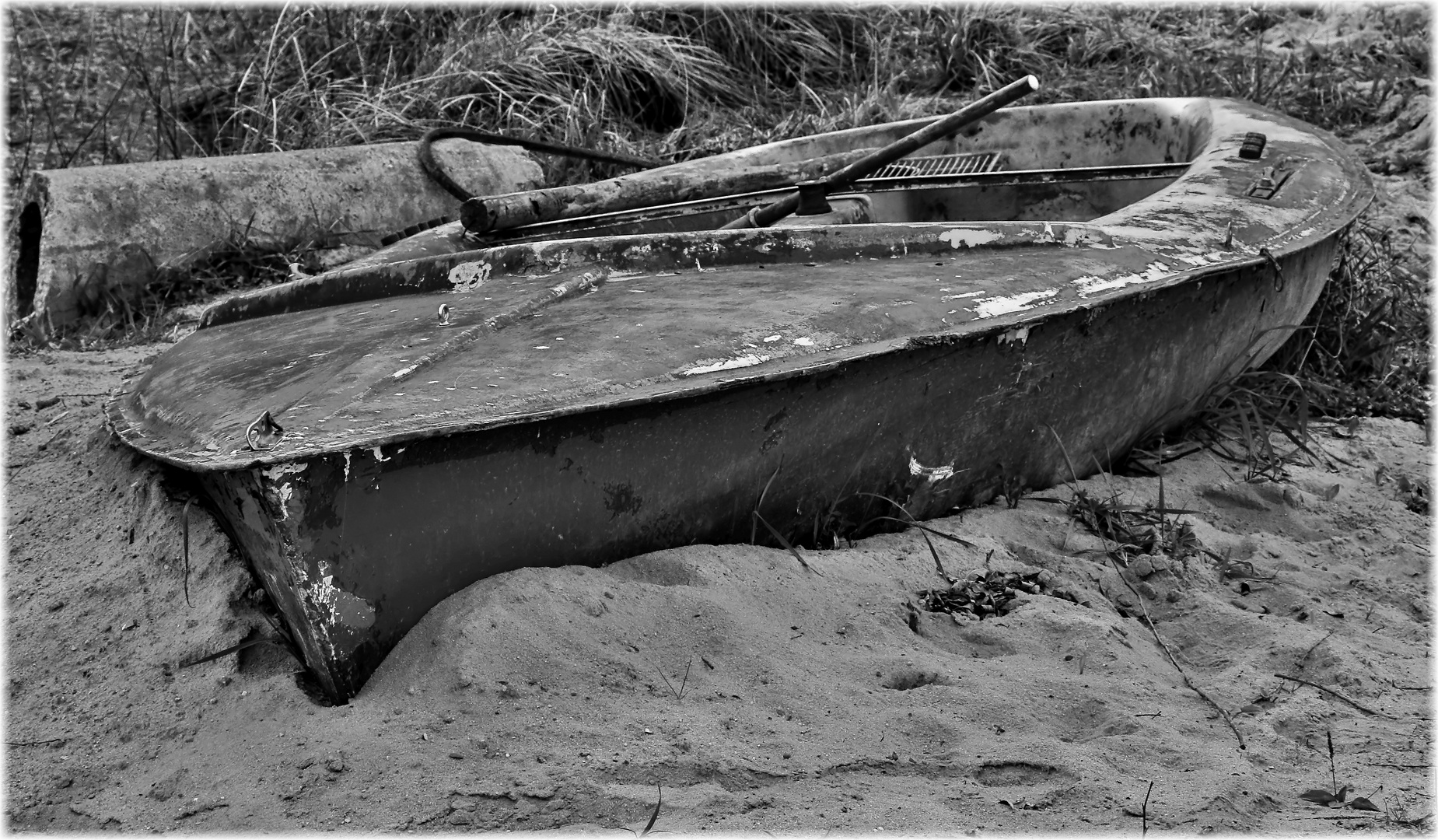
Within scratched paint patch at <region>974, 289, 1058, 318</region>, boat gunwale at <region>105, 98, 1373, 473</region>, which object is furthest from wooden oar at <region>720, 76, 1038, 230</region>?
scratched paint patch at <region>974, 289, 1058, 318</region>

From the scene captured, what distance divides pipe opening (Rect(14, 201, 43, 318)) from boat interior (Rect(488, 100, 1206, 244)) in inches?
77.4

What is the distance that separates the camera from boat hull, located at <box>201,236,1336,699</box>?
1.76 m

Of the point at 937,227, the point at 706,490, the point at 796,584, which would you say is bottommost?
the point at 796,584

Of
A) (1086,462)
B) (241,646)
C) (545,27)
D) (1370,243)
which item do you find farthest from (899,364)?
(545,27)

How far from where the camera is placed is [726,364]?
203 centimetres

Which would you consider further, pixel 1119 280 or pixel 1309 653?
pixel 1119 280

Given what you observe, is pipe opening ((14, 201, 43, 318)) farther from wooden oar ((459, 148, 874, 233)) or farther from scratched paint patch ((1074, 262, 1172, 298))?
scratched paint patch ((1074, 262, 1172, 298))

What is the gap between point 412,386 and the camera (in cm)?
188

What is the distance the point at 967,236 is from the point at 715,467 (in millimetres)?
969

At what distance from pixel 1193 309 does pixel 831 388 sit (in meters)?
1.08

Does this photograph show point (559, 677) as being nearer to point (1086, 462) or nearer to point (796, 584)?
point (796, 584)

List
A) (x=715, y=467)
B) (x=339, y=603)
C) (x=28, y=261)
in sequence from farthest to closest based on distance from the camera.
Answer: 1. (x=28, y=261)
2. (x=715, y=467)
3. (x=339, y=603)

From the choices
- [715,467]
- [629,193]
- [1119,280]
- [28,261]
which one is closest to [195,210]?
[28,261]

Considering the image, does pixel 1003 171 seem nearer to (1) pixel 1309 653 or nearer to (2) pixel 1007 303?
(2) pixel 1007 303
